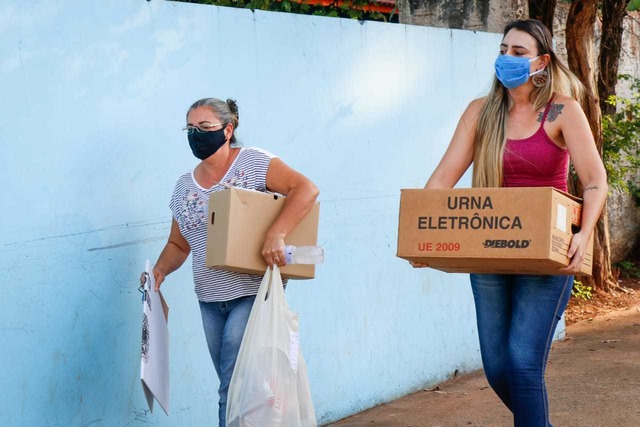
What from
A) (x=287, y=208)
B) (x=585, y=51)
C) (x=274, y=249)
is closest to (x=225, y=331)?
(x=274, y=249)

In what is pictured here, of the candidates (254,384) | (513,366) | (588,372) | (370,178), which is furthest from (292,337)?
(588,372)

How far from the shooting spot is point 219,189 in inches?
165

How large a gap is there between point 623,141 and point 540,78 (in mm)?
6577

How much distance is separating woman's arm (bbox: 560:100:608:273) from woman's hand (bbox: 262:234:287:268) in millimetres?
1084

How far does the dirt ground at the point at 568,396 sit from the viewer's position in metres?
5.73

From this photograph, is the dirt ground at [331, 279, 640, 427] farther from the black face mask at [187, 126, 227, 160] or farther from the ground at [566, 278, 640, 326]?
the black face mask at [187, 126, 227, 160]

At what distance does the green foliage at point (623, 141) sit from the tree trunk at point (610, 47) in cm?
13

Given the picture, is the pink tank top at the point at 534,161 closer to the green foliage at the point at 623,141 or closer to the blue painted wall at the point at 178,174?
the blue painted wall at the point at 178,174

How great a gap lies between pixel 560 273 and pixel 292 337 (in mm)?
1025

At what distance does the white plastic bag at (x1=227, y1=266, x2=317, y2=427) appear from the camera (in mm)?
3984

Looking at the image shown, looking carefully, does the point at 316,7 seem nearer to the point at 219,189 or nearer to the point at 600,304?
the point at 600,304

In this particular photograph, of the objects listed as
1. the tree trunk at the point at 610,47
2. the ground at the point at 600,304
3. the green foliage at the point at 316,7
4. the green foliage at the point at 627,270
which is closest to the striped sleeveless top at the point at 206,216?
the green foliage at the point at 316,7

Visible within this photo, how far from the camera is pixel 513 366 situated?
398cm

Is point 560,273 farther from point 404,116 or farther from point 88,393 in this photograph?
point 404,116
